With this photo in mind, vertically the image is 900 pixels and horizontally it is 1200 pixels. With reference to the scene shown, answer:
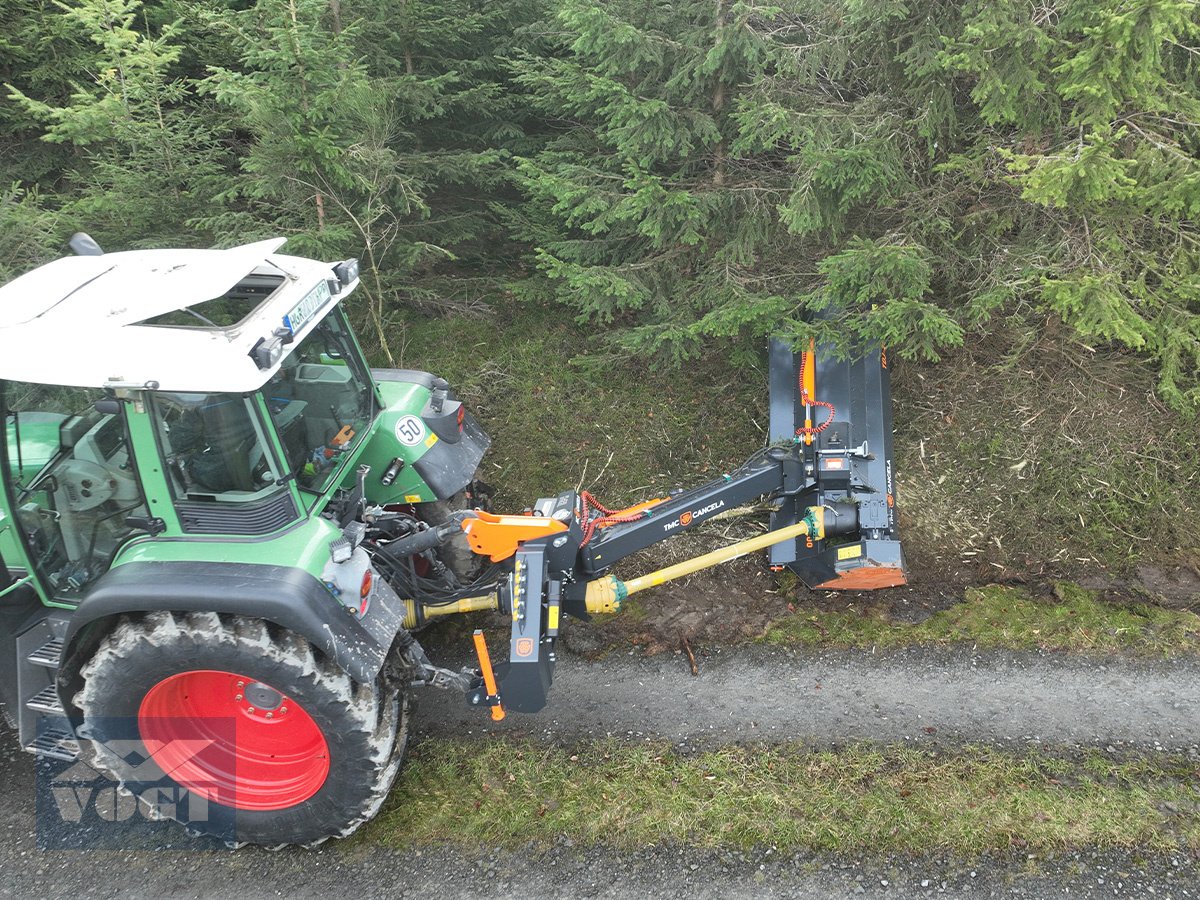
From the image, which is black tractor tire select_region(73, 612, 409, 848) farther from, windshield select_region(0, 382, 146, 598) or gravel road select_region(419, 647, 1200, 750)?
gravel road select_region(419, 647, 1200, 750)

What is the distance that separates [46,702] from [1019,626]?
18.1ft

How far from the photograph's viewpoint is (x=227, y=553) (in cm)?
366

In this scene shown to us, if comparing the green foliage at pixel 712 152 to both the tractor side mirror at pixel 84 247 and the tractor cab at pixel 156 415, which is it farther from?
the tractor cab at pixel 156 415

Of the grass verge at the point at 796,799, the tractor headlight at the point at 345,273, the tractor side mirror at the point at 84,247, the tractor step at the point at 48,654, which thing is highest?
the tractor side mirror at the point at 84,247

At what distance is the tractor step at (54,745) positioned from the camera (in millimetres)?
3932

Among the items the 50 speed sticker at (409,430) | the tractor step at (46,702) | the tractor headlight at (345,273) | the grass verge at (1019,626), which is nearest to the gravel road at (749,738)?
the grass verge at (1019,626)

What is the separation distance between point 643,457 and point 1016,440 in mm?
2915

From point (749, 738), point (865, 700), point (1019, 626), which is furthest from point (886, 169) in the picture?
point (749, 738)

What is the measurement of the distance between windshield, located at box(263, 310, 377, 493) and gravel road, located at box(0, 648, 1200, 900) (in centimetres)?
166

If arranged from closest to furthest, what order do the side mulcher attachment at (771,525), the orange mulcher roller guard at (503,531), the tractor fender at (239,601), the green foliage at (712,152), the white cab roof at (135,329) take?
the white cab roof at (135,329) → the tractor fender at (239,601) → the side mulcher attachment at (771,525) → the orange mulcher roller guard at (503,531) → the green foliage at (712,152)

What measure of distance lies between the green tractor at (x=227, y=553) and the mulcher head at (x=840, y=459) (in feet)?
2.64

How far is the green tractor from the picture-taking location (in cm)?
351

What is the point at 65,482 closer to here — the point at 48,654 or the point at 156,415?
the point at 156,415

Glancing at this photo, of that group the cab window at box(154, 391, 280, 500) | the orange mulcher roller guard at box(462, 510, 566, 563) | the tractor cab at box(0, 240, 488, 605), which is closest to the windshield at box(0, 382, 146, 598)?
the tractor cab at box(0, 240, 488, 605)
